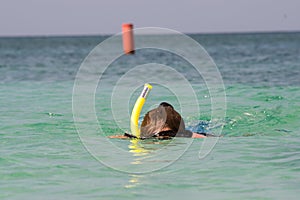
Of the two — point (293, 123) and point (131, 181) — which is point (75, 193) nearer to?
point (131, 181)

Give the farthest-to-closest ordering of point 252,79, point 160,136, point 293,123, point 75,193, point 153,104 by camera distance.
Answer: point 252,79 < point 153,104 < point 293,123 < point 160,136 < point 75,193

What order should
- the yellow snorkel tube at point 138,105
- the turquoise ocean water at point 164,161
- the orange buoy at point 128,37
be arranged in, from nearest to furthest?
the turquoise ocean water at point 164,161, the yellow snorkel tube at point 138,105, the orange buoy at point 128,37

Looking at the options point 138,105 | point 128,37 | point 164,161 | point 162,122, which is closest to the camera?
→ point 164,161

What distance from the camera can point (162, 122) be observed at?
26.6 ft

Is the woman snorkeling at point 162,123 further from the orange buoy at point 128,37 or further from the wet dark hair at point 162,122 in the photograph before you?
the orange buoy at point 128,37

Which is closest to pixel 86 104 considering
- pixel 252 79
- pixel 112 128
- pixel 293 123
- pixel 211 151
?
pixel 112 128

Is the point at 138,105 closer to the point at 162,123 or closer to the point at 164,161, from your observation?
the point at 162,123

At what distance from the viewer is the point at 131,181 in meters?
6.04

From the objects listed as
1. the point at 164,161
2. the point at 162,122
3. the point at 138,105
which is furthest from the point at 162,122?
the point at 164,161

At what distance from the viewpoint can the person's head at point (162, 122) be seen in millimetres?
8070

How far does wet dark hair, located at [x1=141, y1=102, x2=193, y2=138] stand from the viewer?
26.5 ft

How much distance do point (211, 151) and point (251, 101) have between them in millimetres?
5378

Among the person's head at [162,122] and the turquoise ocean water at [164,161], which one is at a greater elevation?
the person's head at [162,122]

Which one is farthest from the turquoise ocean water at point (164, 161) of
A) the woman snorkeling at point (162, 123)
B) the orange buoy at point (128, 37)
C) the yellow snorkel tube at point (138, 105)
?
the orange buoy at point (128, 37)
